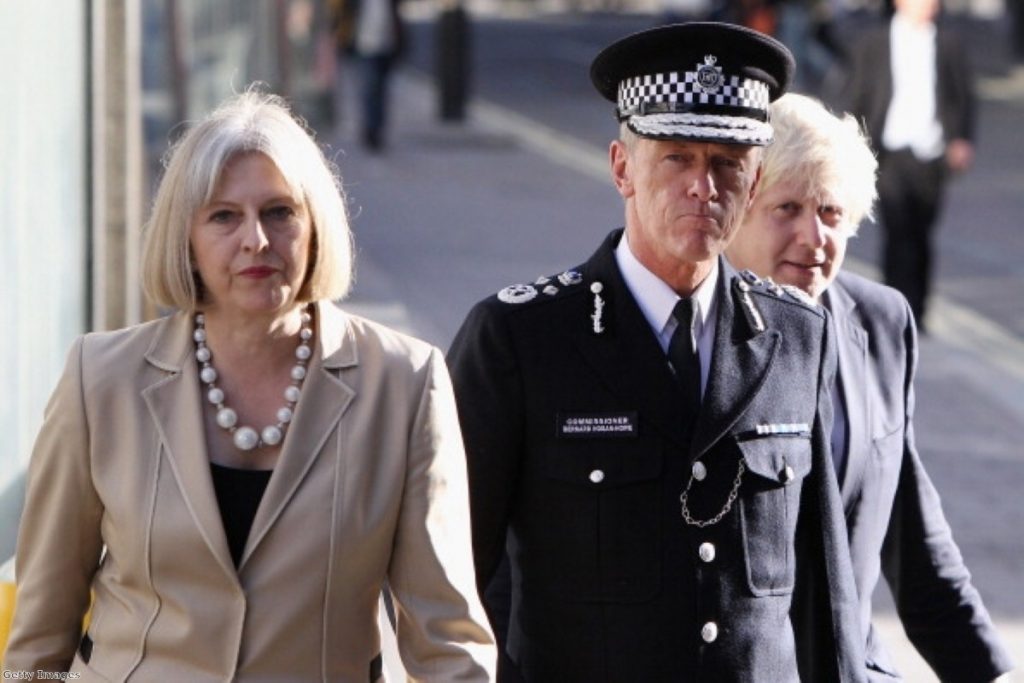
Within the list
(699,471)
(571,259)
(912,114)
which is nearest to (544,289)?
(699,471)

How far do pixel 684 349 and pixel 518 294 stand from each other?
0.28 metres

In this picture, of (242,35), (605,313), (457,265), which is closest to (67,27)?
(605,313)

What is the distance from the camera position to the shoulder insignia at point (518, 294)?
365 centimetres

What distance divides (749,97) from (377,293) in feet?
31.3

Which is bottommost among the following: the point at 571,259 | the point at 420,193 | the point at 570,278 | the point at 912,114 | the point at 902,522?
the point at 571,259

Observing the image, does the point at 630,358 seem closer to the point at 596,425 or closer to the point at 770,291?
the point at 596,425

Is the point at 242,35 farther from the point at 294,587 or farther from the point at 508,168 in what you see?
the point at 294,587

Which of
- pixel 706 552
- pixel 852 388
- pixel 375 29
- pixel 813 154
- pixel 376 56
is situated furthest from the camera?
pixel 375 29

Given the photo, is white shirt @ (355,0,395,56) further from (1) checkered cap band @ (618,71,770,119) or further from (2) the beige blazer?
(2) the beige blazer

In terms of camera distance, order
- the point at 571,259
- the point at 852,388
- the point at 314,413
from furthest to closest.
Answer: the point at 571,259
the point at 852,388
the point at 314,413

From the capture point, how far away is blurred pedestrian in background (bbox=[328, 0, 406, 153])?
21.3 meters

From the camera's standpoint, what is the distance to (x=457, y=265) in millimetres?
14445

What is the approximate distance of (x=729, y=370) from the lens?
3.62m

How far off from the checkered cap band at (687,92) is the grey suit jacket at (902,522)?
1.86ft
